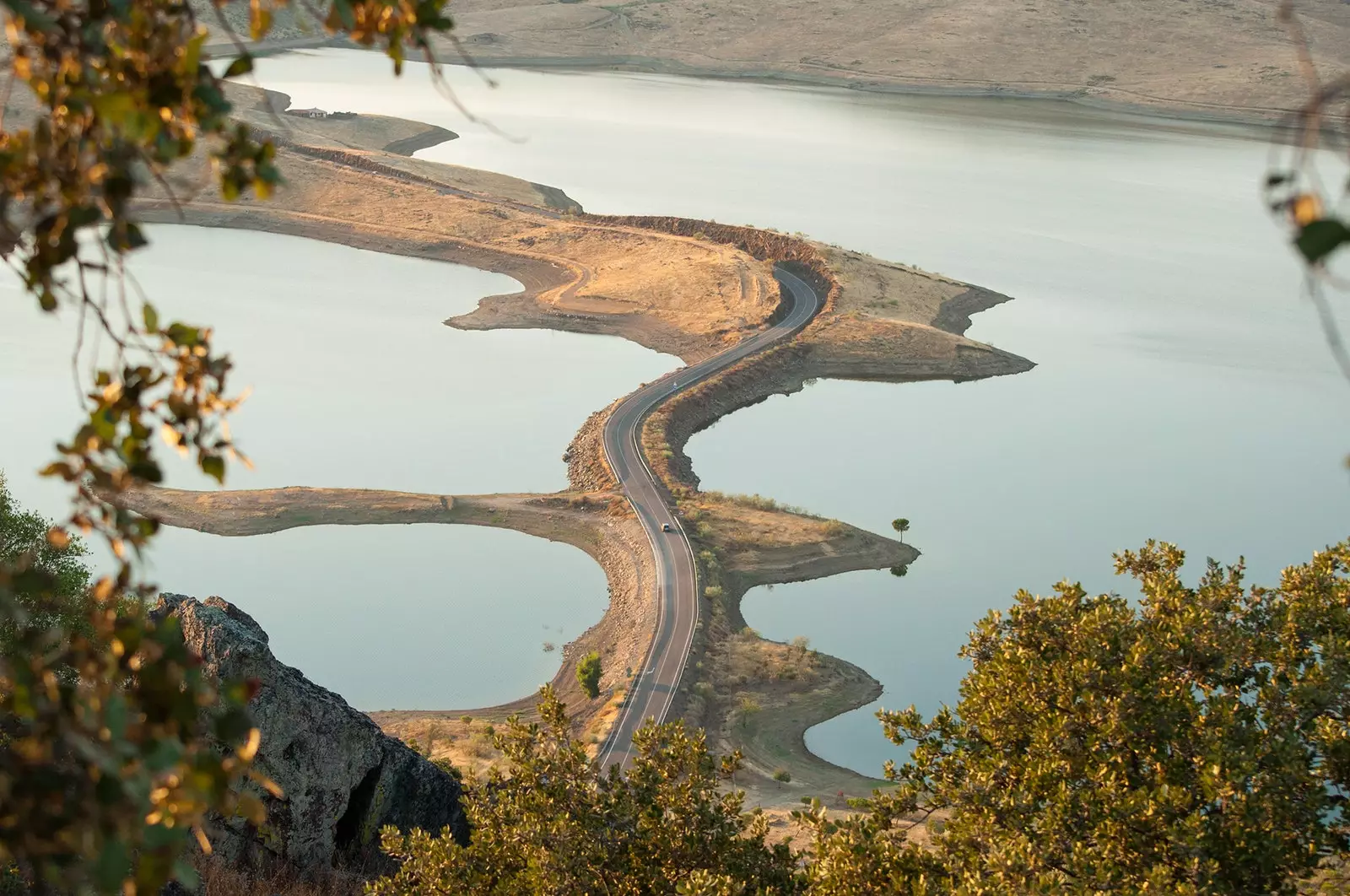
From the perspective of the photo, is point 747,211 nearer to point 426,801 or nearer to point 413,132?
point 413,132

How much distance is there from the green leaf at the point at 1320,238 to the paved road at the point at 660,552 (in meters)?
28.6

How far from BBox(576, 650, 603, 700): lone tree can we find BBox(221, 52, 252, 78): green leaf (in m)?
39.1

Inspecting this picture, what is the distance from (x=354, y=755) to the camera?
20344mm

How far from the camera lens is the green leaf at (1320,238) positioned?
10.5 ft

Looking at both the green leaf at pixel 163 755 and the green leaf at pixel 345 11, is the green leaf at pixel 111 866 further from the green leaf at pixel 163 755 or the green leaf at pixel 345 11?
the green leaf at pixel 345 11

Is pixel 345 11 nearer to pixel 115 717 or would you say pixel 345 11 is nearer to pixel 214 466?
pixel 214 466

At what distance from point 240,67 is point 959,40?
6773 inches

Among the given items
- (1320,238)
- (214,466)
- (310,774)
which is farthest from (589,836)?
(1320,238)

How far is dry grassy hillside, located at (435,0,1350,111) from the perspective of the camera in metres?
154

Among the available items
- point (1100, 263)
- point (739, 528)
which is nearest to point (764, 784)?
point (739, 528)

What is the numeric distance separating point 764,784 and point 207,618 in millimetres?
21203

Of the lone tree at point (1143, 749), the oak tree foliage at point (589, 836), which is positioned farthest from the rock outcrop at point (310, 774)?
the lone tree at point (1143, 749)

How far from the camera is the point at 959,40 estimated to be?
165 metres

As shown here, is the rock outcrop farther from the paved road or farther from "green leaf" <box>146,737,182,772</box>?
"green leaf" <box>146,737,182,772</box>
